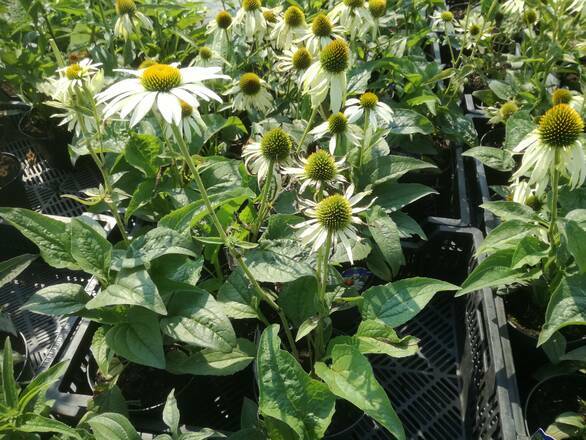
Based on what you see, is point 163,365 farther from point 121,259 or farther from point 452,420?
point 452,420

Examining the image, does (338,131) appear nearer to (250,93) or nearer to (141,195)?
(250,93)

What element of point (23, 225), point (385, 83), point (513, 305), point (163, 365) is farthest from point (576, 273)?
point (23, 225)

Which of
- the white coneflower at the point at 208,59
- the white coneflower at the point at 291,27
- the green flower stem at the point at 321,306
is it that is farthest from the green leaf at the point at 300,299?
the white coneflower at the point at 208,59

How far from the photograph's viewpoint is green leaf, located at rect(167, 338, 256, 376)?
42.5 inches

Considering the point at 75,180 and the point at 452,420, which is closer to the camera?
the point at 452,420

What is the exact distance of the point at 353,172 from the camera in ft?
4.81

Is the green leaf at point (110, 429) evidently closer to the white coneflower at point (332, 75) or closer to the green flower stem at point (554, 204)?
the white coneflower at point (332, 75)

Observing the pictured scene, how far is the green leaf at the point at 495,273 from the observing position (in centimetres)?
113

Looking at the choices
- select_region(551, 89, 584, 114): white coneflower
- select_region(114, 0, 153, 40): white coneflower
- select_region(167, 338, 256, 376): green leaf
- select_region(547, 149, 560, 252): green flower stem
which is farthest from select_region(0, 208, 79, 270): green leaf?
select_region(551, 89, 584, 114): white coneflower

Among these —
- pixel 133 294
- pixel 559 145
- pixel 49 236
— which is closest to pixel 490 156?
pixel 559 145

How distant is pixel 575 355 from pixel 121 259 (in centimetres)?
95

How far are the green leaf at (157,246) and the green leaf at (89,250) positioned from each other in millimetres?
56

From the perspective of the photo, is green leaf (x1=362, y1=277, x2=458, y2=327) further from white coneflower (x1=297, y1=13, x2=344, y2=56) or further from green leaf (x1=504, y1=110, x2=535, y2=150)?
white coneflower (x1=297, y1=13, x2=344, y2=56)

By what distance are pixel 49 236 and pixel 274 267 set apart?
49cm
